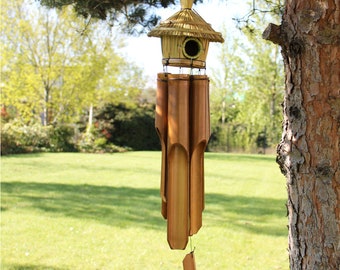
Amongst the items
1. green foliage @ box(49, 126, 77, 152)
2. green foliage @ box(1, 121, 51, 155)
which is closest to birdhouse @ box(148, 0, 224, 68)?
green foliage @ box(1, 121, 51, 155)

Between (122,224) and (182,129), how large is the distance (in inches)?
161

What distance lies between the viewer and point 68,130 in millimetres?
17234

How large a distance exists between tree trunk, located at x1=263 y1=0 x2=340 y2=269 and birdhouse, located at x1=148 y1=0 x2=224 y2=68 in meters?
0.26

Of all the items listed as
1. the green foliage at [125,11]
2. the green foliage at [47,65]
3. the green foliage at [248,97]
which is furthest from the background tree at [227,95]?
the green foliage at [125,11]

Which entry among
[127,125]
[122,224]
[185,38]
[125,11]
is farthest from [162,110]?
[127,125]

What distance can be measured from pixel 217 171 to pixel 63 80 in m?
7.84

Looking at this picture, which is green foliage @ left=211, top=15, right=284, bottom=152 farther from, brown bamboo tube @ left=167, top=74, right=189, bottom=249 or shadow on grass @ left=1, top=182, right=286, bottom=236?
brown bamboo tube @ left=167, top=74, right=189, bottom=249

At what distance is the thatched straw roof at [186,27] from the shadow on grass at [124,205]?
398 centimetres

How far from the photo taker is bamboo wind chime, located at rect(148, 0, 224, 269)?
1.83 meters

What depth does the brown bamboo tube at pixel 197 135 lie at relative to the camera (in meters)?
1.85

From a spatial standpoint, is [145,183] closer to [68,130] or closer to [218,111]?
[68,130]

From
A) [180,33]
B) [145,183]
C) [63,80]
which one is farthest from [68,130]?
[180,33]

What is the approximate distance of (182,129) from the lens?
1.83m

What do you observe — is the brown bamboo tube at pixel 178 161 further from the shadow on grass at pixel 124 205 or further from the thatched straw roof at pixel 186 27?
the shadow on grass at pixel 124 205
